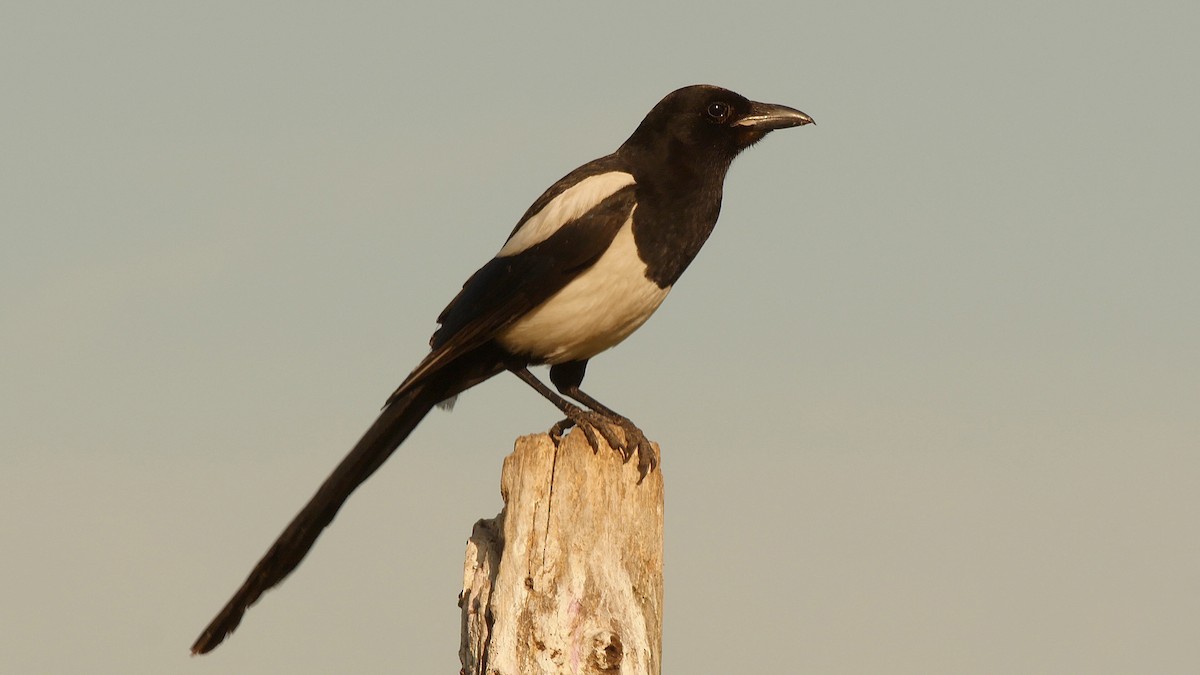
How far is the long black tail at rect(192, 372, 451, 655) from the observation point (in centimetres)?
471

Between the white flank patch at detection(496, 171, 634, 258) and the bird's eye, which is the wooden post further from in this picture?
the bird's eye

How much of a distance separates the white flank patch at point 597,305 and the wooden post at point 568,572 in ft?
3.09

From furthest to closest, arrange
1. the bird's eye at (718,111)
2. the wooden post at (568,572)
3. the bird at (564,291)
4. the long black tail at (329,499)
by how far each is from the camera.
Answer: the bird's eye at (718,111), the bird at (564,291), the long black tail at (329,499), the wooden post at (568,572)

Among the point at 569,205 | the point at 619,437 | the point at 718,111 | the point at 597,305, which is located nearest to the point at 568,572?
the point at 619,437

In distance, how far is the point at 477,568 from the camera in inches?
163

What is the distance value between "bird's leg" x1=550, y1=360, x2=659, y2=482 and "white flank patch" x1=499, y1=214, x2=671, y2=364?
0.28m

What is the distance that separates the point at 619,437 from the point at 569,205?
109 centimetres

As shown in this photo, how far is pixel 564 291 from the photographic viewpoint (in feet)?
16.4

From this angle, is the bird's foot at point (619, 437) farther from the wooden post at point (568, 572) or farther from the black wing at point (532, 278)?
the black wing at point (532, 278)

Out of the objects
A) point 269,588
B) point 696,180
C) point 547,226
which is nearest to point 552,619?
point 269,588

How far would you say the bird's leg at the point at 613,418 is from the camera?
4203 millimetres

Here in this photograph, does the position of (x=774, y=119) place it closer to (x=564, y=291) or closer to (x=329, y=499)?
(x=564, y=291)

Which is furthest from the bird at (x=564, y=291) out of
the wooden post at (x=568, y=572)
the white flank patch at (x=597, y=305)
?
the wooden post at (x=568, y=572)

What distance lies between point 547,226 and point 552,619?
5.95 feet
